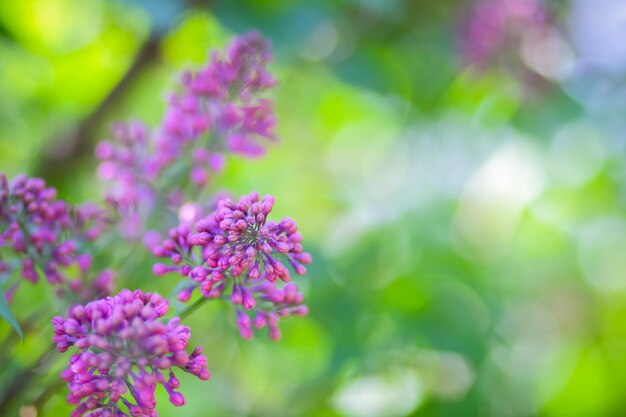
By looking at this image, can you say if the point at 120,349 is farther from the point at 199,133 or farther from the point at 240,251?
the point at 199,133

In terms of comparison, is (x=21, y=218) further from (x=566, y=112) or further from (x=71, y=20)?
(x=566, y=112)

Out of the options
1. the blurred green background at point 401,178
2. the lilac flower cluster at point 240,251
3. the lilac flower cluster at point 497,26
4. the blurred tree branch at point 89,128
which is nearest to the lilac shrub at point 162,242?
the lilac flower cluster at point 240,251

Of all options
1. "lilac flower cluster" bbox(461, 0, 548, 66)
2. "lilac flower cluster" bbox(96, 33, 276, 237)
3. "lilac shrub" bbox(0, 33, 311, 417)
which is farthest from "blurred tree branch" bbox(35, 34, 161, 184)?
"lilac flower cluster" bbox(461, 0, 548, 66)

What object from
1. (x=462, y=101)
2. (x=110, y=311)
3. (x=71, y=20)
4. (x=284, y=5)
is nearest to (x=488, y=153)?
(x=462, y=101)

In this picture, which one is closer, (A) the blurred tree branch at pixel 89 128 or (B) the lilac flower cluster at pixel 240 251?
(B) the lilac flower cluster at pixel 240 251

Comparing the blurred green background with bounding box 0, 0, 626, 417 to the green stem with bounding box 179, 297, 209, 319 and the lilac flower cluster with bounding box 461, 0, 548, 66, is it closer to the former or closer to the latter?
the lilac flower cluster with bounding box 461, 0, 548, 66

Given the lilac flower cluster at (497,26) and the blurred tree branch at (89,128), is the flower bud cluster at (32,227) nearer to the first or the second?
the blurred tree branch at (89,128)

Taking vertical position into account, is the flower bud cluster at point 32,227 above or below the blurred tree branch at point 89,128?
below
